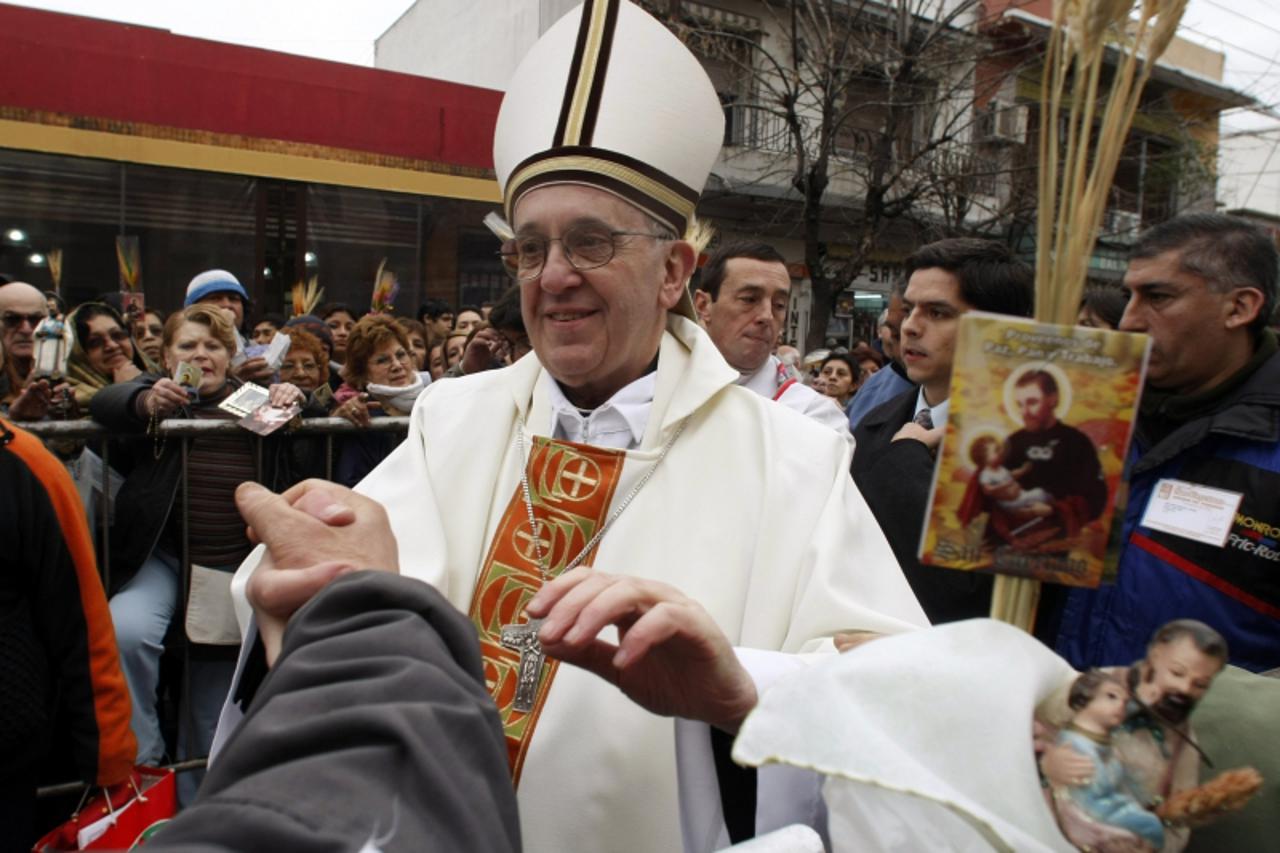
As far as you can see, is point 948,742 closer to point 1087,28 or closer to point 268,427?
point 1087,28

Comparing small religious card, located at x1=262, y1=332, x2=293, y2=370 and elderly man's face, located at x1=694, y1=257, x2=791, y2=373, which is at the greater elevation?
elderly man's face, located at x1=694, y1=257, x2=791, y2=373

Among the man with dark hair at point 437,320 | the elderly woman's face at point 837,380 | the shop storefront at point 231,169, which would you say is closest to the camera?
the elderly woman's face at point 837,380

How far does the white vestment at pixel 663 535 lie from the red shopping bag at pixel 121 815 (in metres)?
1.49

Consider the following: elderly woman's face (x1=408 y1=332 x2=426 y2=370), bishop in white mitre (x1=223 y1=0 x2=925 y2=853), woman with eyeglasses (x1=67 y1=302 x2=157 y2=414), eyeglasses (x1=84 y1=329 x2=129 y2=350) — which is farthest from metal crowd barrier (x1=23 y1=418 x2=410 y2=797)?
elderly woman's face (x1=408 y1=332 x2=426 y2=370)

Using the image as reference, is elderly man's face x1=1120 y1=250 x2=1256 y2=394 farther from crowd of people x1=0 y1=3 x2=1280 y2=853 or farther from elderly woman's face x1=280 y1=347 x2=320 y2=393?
elderly woman's face x1=280 y1=347 x2=320 y2=393

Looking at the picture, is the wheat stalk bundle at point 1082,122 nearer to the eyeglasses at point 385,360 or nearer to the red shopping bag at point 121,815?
the red shopping bag at point 121,815

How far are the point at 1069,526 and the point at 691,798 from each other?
3.21ft

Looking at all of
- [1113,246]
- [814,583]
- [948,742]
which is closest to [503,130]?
[814,583]

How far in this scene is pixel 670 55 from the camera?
2225 millimetres

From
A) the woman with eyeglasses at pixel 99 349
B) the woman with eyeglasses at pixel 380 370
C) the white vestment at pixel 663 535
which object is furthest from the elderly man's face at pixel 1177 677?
the woman with eyeglasses at pixel 99 349

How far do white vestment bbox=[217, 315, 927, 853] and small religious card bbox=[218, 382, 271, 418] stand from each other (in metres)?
1.50

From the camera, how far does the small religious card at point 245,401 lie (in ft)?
11.2

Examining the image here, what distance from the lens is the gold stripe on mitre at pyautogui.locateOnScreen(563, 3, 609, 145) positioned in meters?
2.05

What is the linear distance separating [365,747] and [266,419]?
2.90 meters
